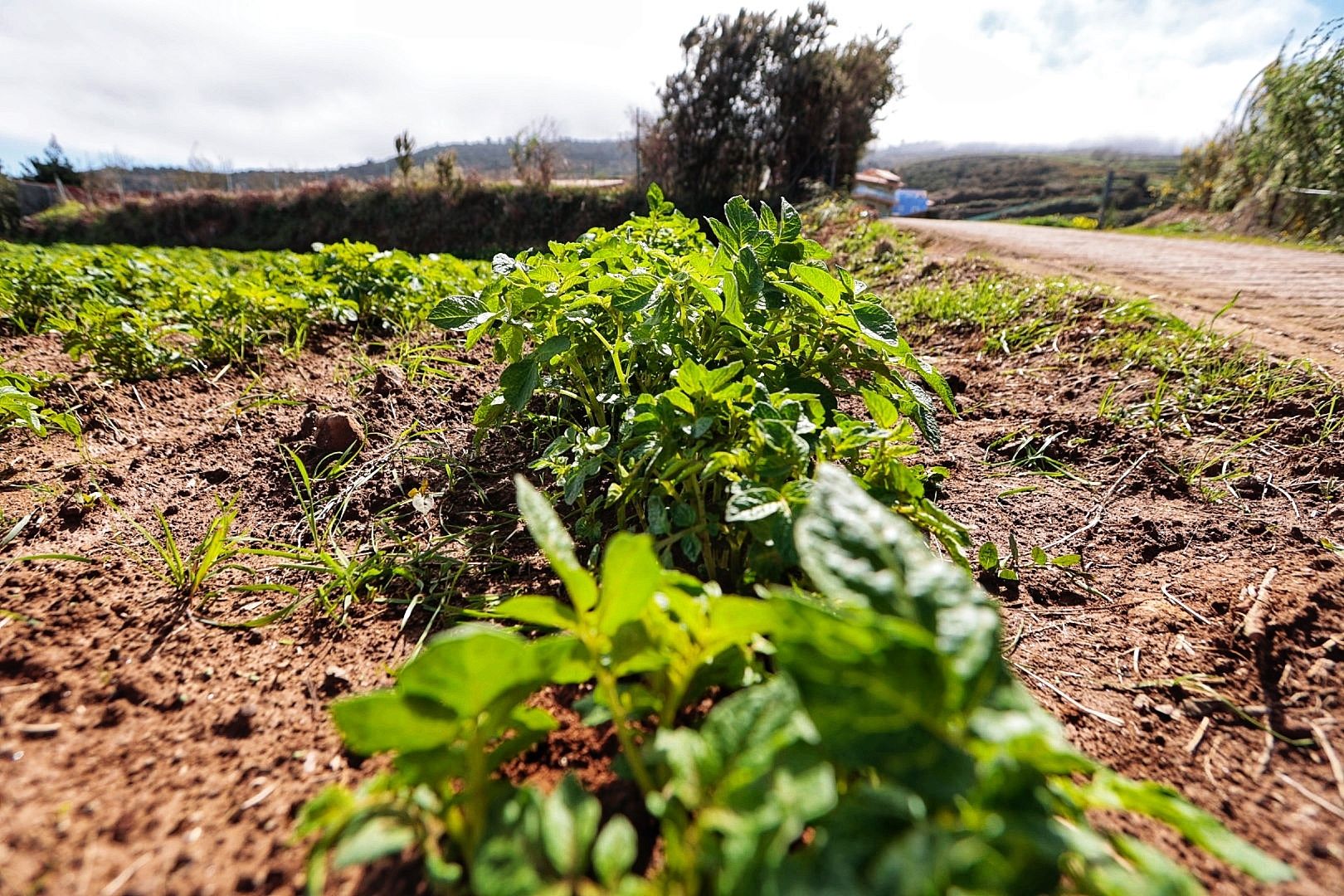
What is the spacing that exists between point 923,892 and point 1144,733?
2.83 ft

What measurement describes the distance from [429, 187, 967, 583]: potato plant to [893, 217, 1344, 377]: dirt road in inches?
86.8

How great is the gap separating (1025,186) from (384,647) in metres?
63.1

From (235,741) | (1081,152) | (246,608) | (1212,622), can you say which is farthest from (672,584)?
(1081,152)

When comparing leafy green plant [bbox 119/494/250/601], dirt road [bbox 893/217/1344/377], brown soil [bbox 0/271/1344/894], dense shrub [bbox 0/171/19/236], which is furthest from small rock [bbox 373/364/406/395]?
dense shrub [bbox 0/171/19/236]

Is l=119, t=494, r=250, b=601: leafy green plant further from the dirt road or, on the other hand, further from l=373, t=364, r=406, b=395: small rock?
the dirt road

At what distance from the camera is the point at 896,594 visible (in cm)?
60

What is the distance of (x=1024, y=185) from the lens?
5197 cm

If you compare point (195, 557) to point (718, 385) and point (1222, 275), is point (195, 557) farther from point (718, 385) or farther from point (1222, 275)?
point (1222, 275)

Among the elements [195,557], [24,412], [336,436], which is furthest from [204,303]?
[195,557]

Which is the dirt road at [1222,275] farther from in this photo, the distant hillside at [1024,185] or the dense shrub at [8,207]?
the dense shrub at [8,207]

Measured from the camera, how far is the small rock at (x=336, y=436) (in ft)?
6.48

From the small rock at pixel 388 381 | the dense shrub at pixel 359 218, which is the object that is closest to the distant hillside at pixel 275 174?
the dense shrub at pixel 359 218

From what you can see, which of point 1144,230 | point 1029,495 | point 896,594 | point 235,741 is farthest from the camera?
point 1144,230

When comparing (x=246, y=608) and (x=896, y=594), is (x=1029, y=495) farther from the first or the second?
(x=246, y=608)
